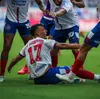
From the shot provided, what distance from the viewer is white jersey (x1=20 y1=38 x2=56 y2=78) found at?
10359mm

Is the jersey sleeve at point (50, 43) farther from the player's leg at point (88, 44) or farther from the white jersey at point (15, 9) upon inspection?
the white jersey at point (15, 9)

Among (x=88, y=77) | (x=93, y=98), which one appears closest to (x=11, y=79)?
(x=88, y=77)

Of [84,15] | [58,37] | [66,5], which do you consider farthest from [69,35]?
[84,15]

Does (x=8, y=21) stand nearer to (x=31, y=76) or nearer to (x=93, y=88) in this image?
(x=31, y=76)

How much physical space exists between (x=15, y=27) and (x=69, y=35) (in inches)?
48.6

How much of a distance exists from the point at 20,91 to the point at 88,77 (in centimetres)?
153

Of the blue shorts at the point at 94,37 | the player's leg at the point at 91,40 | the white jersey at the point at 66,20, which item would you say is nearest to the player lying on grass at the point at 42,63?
the player's leg at the point at 91,40

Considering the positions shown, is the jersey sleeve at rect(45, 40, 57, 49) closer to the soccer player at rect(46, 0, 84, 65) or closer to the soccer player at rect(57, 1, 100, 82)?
the soccer player at rect(57, 1, 100, 82)

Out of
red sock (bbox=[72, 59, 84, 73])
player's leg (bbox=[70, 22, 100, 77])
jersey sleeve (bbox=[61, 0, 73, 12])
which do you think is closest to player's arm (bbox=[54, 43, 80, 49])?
player's leg (bbox=[70, 22, 100, 77])

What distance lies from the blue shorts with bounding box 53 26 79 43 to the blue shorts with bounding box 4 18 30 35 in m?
0.88

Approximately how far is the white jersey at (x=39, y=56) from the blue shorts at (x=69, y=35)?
174cm

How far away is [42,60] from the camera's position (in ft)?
34.2

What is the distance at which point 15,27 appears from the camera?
11633 millimetres

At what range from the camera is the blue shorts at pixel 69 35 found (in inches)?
476
